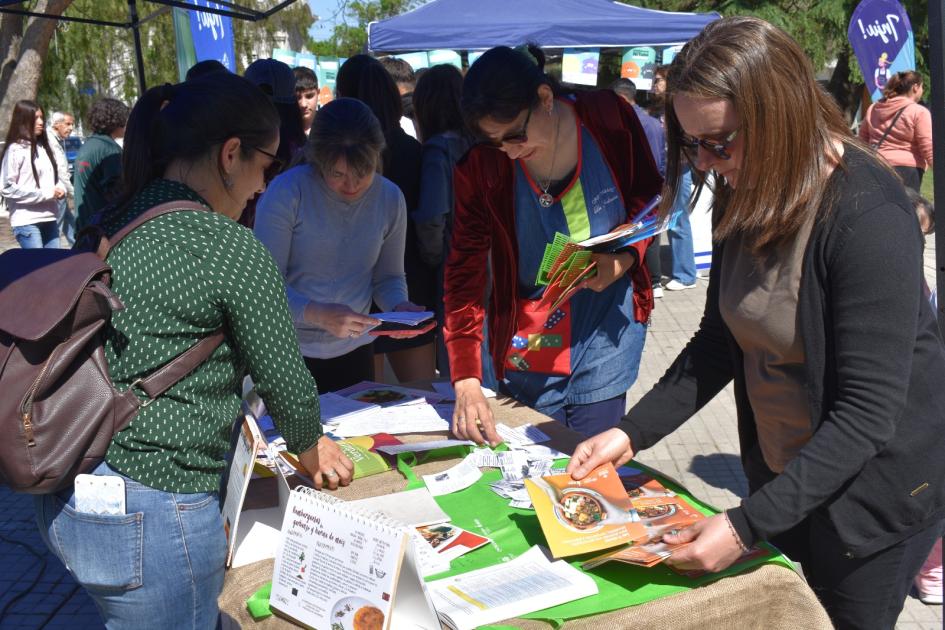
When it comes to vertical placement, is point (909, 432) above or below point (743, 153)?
below

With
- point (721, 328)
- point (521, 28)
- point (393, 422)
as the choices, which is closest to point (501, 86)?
point (721, 328)

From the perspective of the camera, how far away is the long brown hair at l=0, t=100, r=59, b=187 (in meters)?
7.75

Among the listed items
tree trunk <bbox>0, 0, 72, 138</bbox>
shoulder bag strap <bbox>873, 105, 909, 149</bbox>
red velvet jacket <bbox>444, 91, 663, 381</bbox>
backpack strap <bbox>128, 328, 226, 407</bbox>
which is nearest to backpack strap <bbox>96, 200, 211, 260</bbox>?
backpack strap <bbox>128, 328, 226, 407</bbox>

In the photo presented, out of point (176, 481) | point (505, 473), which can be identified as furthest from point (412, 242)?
point (176, 481)

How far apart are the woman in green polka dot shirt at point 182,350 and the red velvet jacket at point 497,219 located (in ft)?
2.57

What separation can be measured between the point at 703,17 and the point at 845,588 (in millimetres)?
9011

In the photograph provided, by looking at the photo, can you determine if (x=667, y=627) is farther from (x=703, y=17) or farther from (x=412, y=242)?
(x=703, y=17)

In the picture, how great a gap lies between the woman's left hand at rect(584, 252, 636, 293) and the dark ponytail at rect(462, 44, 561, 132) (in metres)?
0.45

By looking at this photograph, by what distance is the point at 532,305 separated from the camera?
2455 millimetres

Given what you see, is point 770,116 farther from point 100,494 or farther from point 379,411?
point 379,411

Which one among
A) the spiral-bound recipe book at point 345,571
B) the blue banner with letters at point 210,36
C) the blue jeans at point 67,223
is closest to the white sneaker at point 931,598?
the spiral-bound recipe book at point 345,571

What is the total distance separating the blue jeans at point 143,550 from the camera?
1557 mm

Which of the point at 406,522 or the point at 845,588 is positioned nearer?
the point at 845,588

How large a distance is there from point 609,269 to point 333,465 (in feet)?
2.95
